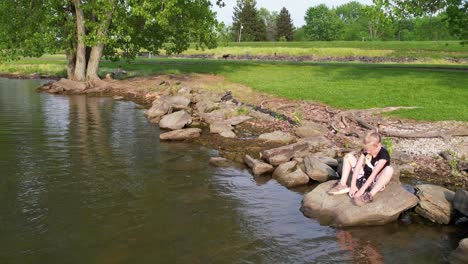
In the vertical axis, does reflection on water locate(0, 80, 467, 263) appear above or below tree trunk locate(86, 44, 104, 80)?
below

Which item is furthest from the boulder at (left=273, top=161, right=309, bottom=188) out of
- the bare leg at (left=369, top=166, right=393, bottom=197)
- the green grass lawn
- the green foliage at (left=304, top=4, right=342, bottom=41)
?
the green foliage at (left=304, top=4, right=342, bottom=41)

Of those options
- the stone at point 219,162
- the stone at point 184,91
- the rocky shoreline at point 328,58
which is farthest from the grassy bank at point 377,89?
the rocky shoreline at point 328,58

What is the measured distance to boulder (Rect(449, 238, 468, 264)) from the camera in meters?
7.96

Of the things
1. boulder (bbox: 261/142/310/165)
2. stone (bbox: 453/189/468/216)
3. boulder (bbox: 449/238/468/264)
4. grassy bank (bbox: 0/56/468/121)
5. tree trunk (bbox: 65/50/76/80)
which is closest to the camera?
boulder (bbox: 449/238/468/264)

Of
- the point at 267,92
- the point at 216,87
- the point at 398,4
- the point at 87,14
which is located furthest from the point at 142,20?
the point at 398,4

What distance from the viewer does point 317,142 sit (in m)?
15.1

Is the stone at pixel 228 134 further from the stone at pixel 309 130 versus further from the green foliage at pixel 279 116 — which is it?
the green foliage at pixel 279 116

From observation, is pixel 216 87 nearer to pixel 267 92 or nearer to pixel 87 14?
pixel 267 92

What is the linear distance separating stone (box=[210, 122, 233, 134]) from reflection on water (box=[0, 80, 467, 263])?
232cm

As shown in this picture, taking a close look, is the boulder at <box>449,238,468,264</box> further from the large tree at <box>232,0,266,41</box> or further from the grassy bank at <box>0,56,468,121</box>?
the large tree at <box>232,0,266,41</box>

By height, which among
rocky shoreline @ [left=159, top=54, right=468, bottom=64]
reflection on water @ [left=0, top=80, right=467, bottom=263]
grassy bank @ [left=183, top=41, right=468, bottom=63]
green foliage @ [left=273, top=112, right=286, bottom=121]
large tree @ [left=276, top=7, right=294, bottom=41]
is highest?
large tree @ [left=276, top=7, right=294, bottom=41]

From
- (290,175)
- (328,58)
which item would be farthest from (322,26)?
(290,175)

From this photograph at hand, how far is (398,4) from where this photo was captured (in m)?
26.0

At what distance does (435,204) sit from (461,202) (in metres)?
0.51
